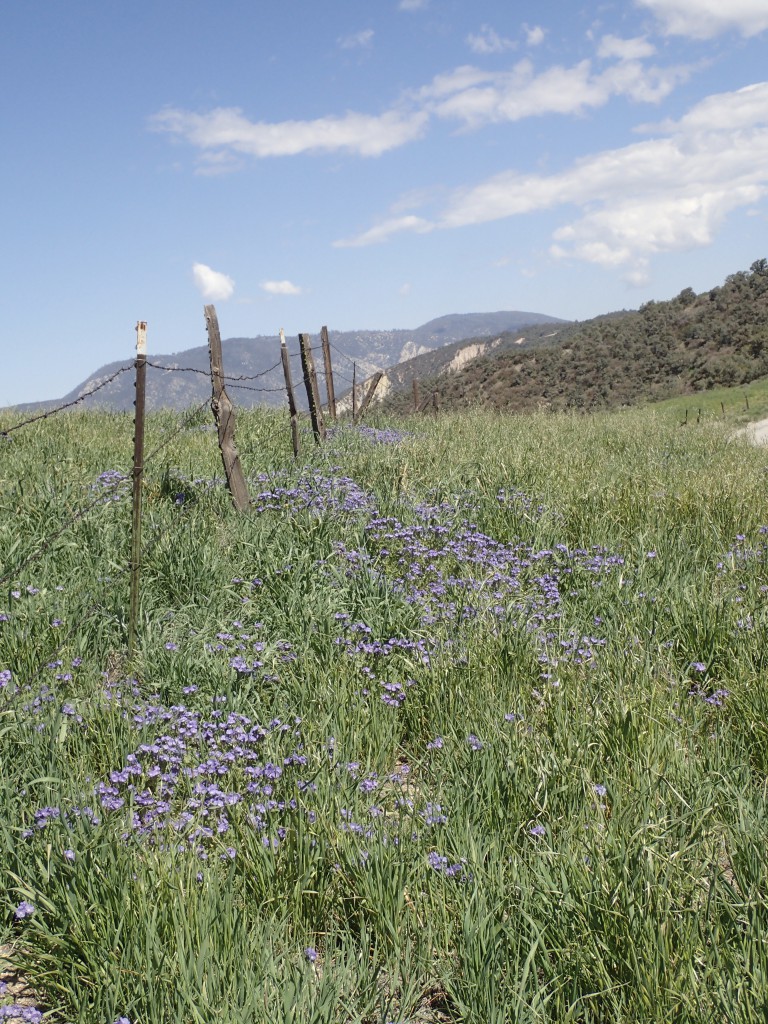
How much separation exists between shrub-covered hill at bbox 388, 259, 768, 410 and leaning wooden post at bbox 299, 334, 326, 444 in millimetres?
29191

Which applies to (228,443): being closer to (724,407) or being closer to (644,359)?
A: (724,407)

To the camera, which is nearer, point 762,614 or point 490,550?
point 762,614

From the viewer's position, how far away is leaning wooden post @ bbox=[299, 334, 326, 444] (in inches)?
491

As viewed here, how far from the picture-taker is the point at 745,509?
8.00 metres

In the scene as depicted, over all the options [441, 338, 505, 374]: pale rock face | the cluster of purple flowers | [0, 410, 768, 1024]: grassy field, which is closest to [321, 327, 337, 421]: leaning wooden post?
the cluster of purple flowers

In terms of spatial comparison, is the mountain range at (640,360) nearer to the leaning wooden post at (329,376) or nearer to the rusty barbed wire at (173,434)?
the leaning wooden post at (329,376)

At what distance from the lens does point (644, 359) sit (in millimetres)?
52656

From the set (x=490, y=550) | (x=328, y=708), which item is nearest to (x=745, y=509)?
(x=490, y=550)

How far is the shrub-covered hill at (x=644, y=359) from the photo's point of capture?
43656mm

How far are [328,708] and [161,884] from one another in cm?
163

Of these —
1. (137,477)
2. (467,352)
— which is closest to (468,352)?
(467,352)

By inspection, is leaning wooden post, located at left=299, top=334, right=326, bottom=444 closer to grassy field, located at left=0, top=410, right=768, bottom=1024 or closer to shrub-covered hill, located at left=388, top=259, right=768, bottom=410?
grassy field, located at left=0, top=410, right=768, bottom=1024

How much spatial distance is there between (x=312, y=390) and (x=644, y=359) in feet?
147

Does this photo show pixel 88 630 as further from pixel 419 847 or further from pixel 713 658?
pixel 713 658
